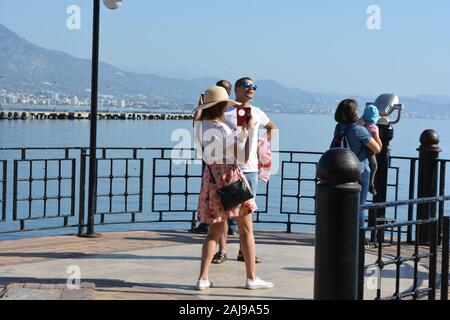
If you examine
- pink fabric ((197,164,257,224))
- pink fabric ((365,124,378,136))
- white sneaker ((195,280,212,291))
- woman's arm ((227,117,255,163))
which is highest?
pink fabric ((365,124,378,136))

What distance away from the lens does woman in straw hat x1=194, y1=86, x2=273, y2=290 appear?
6.26 m

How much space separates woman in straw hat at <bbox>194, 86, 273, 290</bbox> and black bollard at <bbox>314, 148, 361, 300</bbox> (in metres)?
2.07

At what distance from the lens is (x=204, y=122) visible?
630cm

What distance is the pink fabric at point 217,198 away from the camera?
6320mm

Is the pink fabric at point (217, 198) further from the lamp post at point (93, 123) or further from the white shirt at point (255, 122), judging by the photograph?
the lamp post at point (93, 123)

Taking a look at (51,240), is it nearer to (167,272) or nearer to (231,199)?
(167,272)

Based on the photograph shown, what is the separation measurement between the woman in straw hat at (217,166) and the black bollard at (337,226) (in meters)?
2.07

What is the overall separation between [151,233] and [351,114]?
3189 millimetres

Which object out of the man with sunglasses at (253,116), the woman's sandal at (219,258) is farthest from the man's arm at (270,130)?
the woman's sandal at (219,258)

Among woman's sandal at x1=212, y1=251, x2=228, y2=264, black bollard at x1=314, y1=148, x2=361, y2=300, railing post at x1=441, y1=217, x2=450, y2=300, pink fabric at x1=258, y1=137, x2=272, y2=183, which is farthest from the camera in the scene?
pink fabric at x1=258, y1=137, x2=272, y2=183

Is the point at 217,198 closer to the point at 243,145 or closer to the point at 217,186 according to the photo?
the point at 217,186

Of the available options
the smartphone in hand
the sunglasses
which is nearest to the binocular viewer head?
the sunglasses

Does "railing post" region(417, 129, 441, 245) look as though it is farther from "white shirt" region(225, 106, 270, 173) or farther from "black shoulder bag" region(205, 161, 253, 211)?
"black shoulder bag" region(205, 161, 253, 211)
